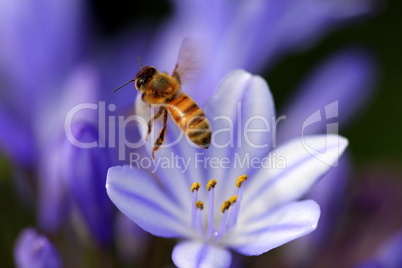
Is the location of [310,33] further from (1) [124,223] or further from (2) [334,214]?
(1) [124,223]

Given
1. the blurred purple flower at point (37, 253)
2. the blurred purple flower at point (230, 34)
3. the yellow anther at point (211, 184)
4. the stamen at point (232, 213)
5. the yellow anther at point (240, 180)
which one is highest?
the blurred purple flower at point (230, 34)

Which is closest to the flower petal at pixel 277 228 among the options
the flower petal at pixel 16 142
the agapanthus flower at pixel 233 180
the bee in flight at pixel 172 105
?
the agapanthus flower at pixel 233 180

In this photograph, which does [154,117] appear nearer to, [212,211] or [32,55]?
[212,211]

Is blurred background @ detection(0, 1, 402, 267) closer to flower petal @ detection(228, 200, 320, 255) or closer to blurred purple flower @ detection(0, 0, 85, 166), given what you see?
blurred purple flower @ detection(0, 0, 85, 166)

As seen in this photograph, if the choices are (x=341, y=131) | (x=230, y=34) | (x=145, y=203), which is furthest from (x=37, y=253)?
(x=341, y=131)

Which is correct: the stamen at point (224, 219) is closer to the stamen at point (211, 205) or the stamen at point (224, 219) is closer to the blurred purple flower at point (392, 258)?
the stamen at point (211, 205)

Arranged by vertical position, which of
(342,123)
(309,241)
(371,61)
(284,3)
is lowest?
(309,241)

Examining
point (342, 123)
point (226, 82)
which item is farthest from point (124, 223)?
point (342, 123)
